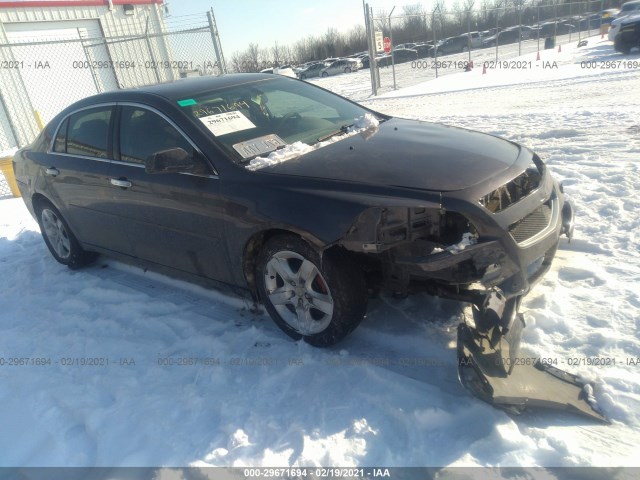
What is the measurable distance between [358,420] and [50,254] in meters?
4.42

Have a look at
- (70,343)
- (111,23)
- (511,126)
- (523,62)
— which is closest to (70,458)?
(70,343)

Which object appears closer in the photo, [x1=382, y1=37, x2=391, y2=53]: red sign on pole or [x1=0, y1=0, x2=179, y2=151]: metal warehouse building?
[x1=0, y1=0, x2=179, y2=151]: metal warehouse building

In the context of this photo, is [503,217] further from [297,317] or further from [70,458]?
[70,458]

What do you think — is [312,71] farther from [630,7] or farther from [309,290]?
[309,290]

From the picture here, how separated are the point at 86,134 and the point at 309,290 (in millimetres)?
2716

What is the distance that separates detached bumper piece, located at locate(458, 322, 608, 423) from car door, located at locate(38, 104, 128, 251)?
2.94 meters

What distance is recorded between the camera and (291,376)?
2.98 metres

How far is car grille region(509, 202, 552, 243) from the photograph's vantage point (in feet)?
8.92

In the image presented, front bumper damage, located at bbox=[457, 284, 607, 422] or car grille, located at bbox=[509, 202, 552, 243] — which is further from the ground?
car grille, located at bbox=[509, 202, 552, 243]

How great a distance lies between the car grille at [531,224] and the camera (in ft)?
8.92

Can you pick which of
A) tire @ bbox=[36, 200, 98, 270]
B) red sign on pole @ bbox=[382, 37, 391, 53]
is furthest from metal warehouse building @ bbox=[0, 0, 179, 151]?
tire @ bbox=[36, 200, 98, 270]

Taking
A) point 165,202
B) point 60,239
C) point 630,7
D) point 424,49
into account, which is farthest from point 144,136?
point 424,49

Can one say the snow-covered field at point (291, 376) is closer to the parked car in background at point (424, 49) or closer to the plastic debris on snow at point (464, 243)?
the plastic debris on snow at point (464, 243)

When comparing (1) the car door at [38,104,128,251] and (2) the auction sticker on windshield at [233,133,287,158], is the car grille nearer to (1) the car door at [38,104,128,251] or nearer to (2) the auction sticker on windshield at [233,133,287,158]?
(2) the auction sticker on windshield at [233,133,287,158]
